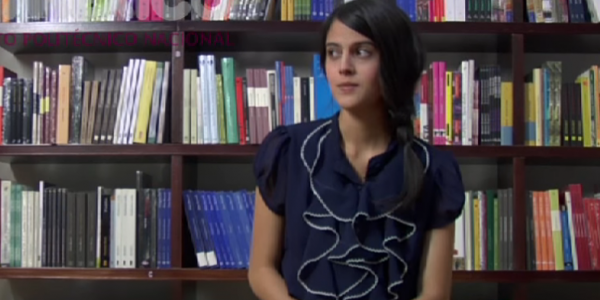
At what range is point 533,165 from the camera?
2.37m

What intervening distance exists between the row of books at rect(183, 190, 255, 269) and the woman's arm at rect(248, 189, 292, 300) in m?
1.11

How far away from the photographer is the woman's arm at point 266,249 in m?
0.98

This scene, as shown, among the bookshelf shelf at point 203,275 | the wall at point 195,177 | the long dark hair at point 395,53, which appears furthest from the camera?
the wall at point 195,177

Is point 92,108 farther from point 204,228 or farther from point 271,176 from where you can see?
point 271,176

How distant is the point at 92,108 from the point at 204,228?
48 centimetres

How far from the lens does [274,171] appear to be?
3.27ft

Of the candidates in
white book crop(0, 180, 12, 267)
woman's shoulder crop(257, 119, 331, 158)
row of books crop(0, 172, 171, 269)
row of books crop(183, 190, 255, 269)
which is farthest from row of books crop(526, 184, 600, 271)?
white book crop(0, 180, 12, 267)

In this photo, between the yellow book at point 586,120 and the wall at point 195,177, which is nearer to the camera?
the yellow book at point 586,120

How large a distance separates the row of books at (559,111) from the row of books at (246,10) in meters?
0.22

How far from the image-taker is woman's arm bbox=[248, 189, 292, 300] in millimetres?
983

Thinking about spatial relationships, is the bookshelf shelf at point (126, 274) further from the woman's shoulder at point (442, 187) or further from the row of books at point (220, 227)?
the woman's shoulder at point (442, 187)

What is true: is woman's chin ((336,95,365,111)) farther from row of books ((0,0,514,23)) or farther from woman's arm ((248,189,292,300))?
row of books ((0,0,514,23))

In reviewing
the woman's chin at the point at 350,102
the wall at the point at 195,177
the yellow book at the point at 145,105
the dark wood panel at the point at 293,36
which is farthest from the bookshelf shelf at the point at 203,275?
the woman's chin at the point at 350,102

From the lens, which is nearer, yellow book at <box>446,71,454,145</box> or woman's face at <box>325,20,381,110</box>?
woman's face at <box>325,20,381,110</box>
